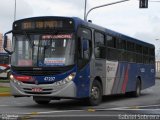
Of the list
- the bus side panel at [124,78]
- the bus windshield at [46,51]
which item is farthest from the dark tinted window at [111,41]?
the bus windshield at [46,51]

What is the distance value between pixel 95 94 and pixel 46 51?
2.89 meters

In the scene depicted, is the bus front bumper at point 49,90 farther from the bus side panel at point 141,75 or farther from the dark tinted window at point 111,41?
the bus side panel at point 141,75

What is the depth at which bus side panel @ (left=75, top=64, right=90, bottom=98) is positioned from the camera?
57.3ft

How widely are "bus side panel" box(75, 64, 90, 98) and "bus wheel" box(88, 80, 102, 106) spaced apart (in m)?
0.60

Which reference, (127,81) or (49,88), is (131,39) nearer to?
(127,81)

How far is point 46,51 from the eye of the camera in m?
17.3

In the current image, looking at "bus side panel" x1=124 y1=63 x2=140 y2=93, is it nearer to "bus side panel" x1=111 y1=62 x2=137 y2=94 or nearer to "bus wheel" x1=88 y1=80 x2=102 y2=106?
"bus side panel" x1=111 y1=62 x2=137 y2=94

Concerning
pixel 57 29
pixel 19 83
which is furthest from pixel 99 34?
pixel 19 83

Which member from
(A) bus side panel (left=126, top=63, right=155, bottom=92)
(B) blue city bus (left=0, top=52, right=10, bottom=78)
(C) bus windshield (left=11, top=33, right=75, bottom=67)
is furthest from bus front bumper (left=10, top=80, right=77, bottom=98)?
(B) blue city bus (left=0, top=52, right=10, bottom=78)

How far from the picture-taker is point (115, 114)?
50.5 ft

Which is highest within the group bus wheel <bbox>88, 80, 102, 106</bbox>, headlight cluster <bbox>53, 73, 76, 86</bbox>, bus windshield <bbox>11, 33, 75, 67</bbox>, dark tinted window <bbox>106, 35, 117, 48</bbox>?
dark tinted window <bbox>106, 35, 117, 48</bbox>

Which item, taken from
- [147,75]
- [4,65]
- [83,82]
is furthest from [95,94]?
[4,65]

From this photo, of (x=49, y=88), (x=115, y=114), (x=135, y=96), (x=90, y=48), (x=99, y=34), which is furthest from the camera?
(x=135, y=96)

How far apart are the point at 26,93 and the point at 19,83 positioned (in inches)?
17.4
